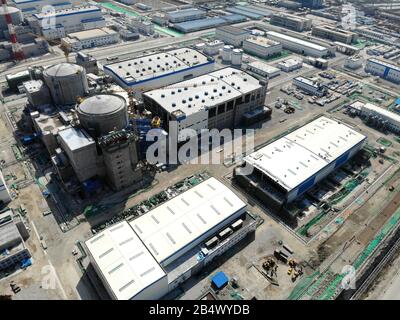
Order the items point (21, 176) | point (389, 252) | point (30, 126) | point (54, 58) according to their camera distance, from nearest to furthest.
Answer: point (389, 252)
point (21, 176)
point (30, 126)
point (54, 58)

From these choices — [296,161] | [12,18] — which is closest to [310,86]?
[296,161]

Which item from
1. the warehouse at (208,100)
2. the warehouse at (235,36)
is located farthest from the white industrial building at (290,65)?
the warehouse at (208,100)

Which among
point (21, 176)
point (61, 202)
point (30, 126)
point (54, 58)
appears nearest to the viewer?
point (61, 202)

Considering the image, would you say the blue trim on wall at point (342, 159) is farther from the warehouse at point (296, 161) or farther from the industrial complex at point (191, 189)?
the industrial complex at point (191, 189)

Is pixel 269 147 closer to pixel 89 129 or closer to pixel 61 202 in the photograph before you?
pixel 89 129

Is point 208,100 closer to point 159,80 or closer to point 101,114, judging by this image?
point 159,80

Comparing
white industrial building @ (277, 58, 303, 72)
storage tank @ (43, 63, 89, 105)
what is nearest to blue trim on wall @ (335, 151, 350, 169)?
white industrial building @ (277, 58, 303, 72)

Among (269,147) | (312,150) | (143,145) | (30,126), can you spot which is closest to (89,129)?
(143,145)
